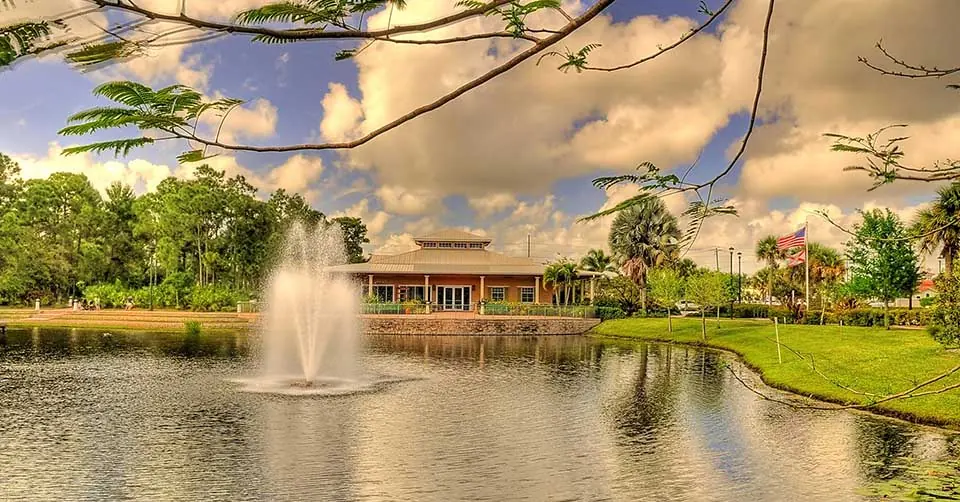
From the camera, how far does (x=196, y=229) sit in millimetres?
62688

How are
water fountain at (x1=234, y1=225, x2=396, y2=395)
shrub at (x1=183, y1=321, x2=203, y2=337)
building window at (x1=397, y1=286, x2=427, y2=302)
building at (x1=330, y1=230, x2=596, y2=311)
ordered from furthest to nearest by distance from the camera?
building window at (x1=397, y1=286, x2=427, y2=302) → building at (x1=330, y1=230, x2=596, y2=311) → shrub at (x1=183, y1=321, x2=203, y2=337) → water fountain at (x1=234, y1=225, x2=396, y2=395)

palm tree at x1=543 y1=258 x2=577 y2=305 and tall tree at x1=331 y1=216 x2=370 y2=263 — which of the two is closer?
palm tree at x1=543 y1=258 x2=577 y2=305

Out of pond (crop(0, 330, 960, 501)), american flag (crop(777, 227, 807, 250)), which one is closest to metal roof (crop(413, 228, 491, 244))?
american flag (crop(777, 227, 807, 250))

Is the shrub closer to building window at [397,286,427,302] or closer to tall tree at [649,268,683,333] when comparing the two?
building window at [397,286,427,302]

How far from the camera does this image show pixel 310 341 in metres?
29.1

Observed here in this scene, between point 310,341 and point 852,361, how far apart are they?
18.8 meters

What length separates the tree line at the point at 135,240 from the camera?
5809 cm

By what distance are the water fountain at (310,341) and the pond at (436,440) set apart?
143 cm

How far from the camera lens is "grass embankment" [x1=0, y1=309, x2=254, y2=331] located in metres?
46.3

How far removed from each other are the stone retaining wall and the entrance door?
9.44 m

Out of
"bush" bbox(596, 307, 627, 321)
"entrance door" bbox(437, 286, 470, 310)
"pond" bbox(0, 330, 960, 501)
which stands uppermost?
"entrance door" bbox(437, 286, 470, 310)

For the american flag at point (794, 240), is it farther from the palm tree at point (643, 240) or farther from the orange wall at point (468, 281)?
the orange wall at point (468, 281)

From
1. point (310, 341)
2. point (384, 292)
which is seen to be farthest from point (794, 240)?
point (384, 292)

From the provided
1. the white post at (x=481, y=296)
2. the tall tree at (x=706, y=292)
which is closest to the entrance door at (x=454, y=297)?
the white post at (x=481, y=296)
